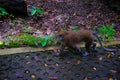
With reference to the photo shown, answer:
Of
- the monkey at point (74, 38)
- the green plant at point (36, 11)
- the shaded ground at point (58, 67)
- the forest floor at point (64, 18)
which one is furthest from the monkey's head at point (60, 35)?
the green plant at point (36, 11)

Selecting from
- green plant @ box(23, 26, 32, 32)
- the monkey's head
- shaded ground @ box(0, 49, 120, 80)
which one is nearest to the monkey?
the monkey's head

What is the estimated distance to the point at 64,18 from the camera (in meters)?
6.84

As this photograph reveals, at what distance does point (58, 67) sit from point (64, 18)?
2.41 meters

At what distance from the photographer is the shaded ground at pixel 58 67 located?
446 cm

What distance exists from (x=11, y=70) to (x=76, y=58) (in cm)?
141

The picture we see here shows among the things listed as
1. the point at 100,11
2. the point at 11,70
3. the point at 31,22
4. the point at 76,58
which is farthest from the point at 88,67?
the point at 100,11

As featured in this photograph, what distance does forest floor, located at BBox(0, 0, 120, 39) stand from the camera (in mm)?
6277

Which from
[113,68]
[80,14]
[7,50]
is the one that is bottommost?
[113,68]

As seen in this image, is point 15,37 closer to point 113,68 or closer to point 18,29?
point 18,29

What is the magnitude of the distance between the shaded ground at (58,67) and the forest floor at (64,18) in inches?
44.4

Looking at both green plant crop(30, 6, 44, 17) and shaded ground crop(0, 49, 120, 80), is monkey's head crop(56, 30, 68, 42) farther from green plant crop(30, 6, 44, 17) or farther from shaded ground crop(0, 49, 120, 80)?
green plant crop(30, 6, 44, 17)

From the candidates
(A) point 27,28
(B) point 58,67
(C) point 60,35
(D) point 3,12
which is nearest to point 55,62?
(B) point 58,67

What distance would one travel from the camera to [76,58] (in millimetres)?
5070

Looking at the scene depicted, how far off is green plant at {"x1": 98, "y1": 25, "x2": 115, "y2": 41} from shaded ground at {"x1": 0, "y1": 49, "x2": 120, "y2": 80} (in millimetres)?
741
